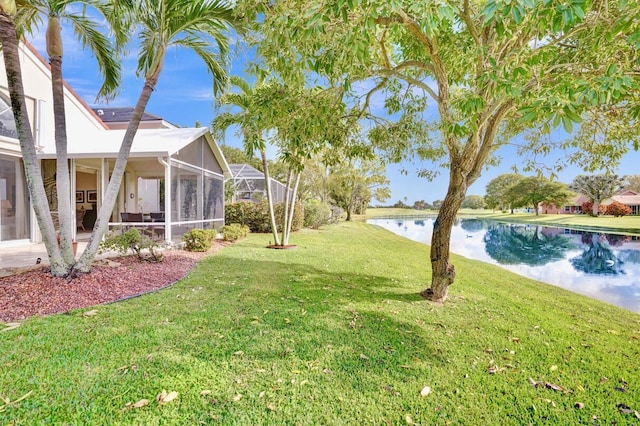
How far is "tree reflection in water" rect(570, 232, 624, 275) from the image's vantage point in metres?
13.0

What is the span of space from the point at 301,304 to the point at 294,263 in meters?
3.61

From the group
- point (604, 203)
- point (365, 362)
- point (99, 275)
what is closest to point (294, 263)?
point (99, 275)

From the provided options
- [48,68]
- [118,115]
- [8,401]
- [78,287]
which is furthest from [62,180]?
[118,115]

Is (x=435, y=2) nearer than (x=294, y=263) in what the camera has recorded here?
Yes

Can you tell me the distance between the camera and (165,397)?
2693mm

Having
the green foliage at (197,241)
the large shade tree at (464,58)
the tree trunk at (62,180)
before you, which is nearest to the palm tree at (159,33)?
the tree trunk at (62,180)

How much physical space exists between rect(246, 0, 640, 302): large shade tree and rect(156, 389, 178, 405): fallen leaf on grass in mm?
3519

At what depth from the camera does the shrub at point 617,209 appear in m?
45.6

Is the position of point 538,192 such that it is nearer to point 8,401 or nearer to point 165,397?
point 165,397

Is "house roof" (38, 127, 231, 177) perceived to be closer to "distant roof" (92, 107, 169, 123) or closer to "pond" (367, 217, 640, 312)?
"distant roof" (92, 107, 169, 123)

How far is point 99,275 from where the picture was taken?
6043mm

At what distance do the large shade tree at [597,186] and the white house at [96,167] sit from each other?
5254 cm

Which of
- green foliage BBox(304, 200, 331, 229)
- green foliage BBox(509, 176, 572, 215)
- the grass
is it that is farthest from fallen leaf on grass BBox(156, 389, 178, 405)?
green foliage BBox(509, 176, 572, 215)

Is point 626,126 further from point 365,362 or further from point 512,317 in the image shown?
point 365,362
